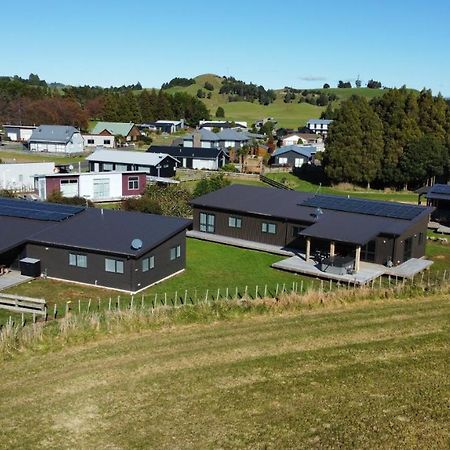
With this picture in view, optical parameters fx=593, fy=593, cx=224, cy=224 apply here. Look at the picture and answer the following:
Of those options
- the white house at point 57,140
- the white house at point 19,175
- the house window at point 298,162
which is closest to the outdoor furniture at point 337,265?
the white house at point 19,175

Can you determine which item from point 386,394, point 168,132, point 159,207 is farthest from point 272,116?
point 386,394

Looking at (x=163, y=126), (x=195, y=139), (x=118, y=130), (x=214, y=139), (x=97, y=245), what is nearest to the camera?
(x=97, y=245)

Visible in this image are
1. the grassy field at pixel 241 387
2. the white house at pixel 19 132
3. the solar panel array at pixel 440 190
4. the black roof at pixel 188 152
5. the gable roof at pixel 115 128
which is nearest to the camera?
the grassy field at pixel 241 387

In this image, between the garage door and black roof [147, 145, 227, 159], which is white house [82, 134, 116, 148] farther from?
the garage door

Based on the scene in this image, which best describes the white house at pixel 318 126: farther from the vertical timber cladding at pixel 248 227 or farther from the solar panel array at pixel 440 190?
the vertical timber cladding at pixel 248 227

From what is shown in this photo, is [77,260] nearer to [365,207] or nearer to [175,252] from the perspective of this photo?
[175,252]

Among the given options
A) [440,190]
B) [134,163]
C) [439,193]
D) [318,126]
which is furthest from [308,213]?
[318,126]
